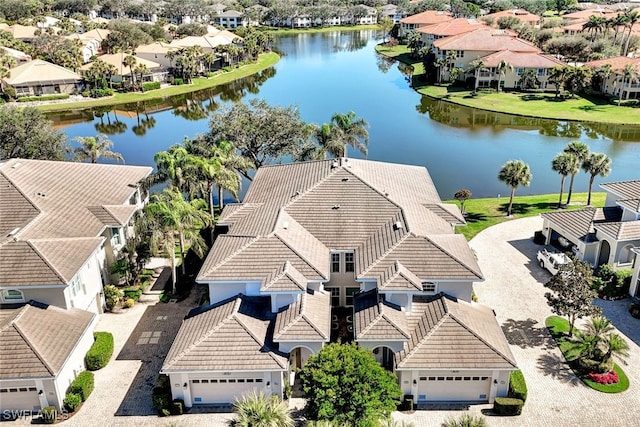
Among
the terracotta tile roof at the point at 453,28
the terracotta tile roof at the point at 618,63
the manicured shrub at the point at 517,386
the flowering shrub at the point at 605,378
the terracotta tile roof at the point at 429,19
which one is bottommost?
the flowering shrub at the point at 605,378

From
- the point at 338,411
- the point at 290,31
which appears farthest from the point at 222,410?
the point at 290,31

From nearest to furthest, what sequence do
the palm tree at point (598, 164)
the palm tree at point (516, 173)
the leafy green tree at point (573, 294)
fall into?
the leafy green tree at point (573, 294)
the palm tree at point (516, 173)
the palm tree at point (598, 164)

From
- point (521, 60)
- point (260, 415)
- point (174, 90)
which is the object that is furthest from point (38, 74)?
point (260, 415)

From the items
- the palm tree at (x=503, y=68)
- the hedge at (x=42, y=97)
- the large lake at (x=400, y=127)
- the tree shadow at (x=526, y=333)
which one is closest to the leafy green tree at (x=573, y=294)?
the tree shadow at (x=526, y=333)

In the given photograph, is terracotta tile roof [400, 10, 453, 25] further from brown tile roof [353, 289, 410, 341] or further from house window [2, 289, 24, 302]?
house window [2, 289, 24, 302]

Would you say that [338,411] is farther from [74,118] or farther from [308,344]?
[74,118]

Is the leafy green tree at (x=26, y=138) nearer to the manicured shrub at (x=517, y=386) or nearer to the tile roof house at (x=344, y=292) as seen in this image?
the tile roof house at (x=344, y=292)
